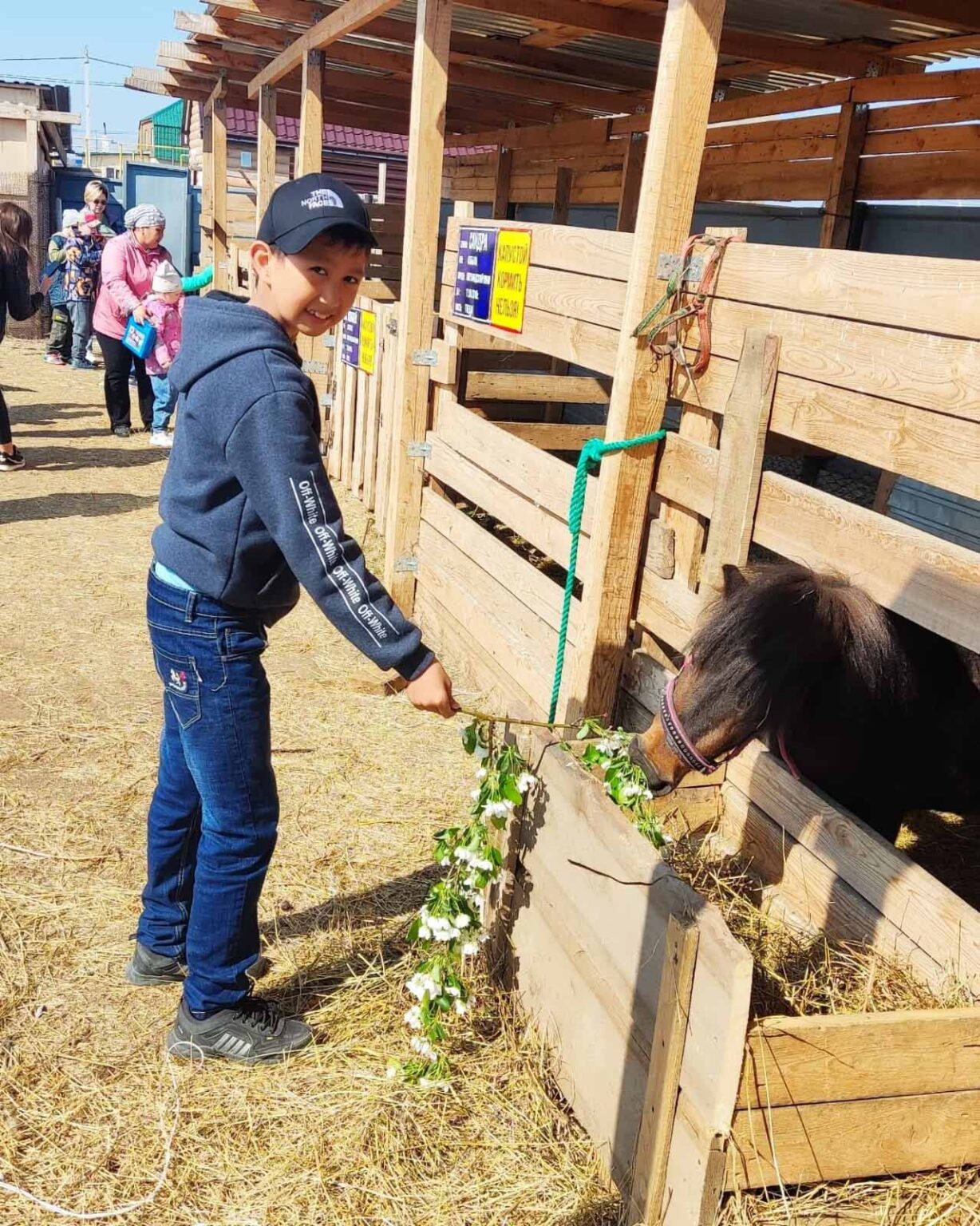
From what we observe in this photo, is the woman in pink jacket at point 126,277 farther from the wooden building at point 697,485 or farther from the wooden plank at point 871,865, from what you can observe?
the wooden plank at point 871,865

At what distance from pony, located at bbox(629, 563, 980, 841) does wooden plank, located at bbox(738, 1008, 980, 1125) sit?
1089mm

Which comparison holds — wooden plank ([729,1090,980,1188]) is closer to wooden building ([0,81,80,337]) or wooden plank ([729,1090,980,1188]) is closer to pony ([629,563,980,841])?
pony ([629,563,980,841])

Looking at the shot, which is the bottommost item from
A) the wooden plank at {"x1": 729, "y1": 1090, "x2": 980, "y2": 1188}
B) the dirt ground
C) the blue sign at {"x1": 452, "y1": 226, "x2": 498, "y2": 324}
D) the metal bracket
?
the dirt ground

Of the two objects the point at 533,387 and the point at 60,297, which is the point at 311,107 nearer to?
the point at 533,387

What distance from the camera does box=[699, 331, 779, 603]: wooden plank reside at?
3.16 m

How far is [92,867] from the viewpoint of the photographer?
3643 mm

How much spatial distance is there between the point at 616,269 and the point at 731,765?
6.05ft

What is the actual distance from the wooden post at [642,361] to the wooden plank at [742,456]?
429mm

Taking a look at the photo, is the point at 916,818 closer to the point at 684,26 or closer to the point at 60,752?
the point at 684,26

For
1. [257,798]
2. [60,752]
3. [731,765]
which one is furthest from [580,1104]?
[60,752]

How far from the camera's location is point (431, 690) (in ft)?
7.92

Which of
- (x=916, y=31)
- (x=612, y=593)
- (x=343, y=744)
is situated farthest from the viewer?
(x=916, y=31)

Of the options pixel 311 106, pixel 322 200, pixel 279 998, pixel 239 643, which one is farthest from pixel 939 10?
pixel 279 998

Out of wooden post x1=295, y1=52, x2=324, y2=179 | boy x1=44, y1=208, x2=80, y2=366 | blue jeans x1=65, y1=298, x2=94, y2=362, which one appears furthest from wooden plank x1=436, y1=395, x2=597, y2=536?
blue jeans x1=65, y1=298, x2=94, y2=362
